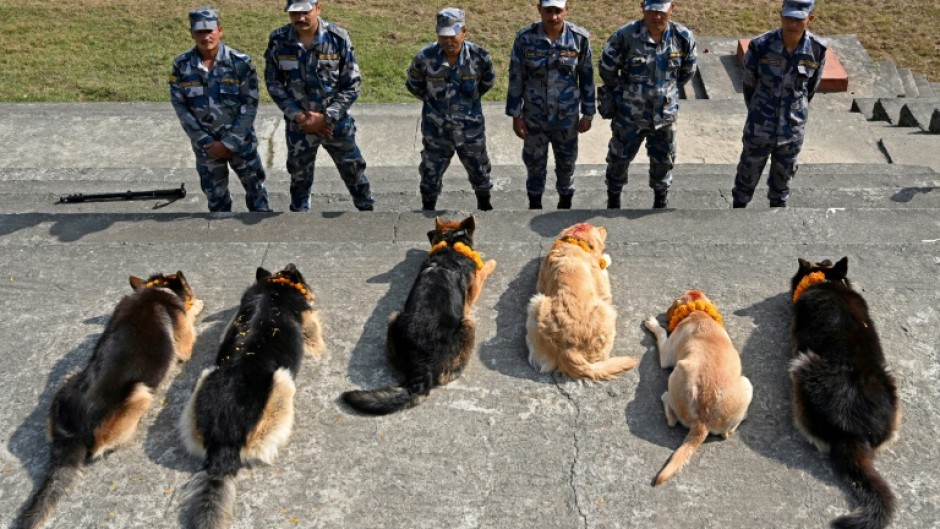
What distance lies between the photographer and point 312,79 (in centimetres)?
680

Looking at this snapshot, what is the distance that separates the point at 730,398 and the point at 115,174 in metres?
7.80

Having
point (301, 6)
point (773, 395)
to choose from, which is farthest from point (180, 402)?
point (773, 395)

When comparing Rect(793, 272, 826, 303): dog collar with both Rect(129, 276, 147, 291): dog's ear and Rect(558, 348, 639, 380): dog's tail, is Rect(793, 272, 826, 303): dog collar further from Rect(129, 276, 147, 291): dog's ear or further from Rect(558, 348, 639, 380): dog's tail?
Rect(129, 276, 147, 291): dog's ear

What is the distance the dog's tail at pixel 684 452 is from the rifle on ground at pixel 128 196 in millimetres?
6049

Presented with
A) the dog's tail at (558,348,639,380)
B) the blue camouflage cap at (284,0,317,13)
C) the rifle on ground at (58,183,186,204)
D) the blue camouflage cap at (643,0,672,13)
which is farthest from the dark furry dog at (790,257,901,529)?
the rifle on ground at (58,183,186,204)

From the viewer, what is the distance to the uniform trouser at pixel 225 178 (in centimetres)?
711

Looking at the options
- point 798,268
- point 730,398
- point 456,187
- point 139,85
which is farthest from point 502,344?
point 139,85

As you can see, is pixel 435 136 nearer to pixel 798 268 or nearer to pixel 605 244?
pixel 605 244

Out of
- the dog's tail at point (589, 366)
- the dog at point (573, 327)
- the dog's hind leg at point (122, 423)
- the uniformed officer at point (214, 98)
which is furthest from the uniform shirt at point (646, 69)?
the dog's hind leg at point (122, 423)

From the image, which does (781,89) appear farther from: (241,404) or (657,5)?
(241,404)

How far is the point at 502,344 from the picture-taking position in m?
5.43

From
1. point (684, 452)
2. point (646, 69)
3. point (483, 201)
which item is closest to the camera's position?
point (684, 452)

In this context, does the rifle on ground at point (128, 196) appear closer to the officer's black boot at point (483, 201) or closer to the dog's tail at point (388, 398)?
the officer's black boot at point (483, 201)

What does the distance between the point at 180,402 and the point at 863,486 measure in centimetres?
395
